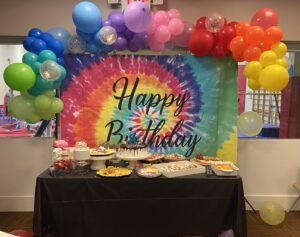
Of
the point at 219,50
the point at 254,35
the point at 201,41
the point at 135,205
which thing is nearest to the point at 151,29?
the point at 201,41

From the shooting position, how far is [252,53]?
2619 mm

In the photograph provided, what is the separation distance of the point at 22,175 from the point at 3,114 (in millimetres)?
783

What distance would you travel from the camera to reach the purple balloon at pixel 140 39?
276 centimetres

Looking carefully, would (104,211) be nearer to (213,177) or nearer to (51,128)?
(213,177)

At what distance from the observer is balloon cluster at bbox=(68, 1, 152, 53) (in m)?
2.54

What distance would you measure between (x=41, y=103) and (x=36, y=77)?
233mm

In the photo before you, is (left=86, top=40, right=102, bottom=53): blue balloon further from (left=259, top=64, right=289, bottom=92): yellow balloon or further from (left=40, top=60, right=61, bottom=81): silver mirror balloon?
(left=259, top=64, right=289, bottom=92): yellow balloon

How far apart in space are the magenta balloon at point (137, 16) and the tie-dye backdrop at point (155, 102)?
19.1 inches

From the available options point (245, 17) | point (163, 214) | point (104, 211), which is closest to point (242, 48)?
point (245, 17)

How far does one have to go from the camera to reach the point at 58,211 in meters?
2.36

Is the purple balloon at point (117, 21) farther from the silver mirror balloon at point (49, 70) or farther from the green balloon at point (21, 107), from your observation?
the green balloon at point (21, 107)

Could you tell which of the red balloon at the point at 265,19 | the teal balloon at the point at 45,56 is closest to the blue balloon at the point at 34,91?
the teal balloon at the point at 45,56

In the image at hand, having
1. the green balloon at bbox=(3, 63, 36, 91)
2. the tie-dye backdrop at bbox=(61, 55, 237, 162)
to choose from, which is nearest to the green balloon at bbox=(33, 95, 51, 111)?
the green balloon at bbox=(3, 63, 36, 91)

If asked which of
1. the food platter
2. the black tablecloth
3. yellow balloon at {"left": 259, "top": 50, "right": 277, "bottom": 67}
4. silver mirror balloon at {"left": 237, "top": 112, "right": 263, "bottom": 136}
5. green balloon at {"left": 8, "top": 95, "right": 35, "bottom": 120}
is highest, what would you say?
yellow balloon at {"left": 259, "top": 50, "right": 277, "bottom": 67}
